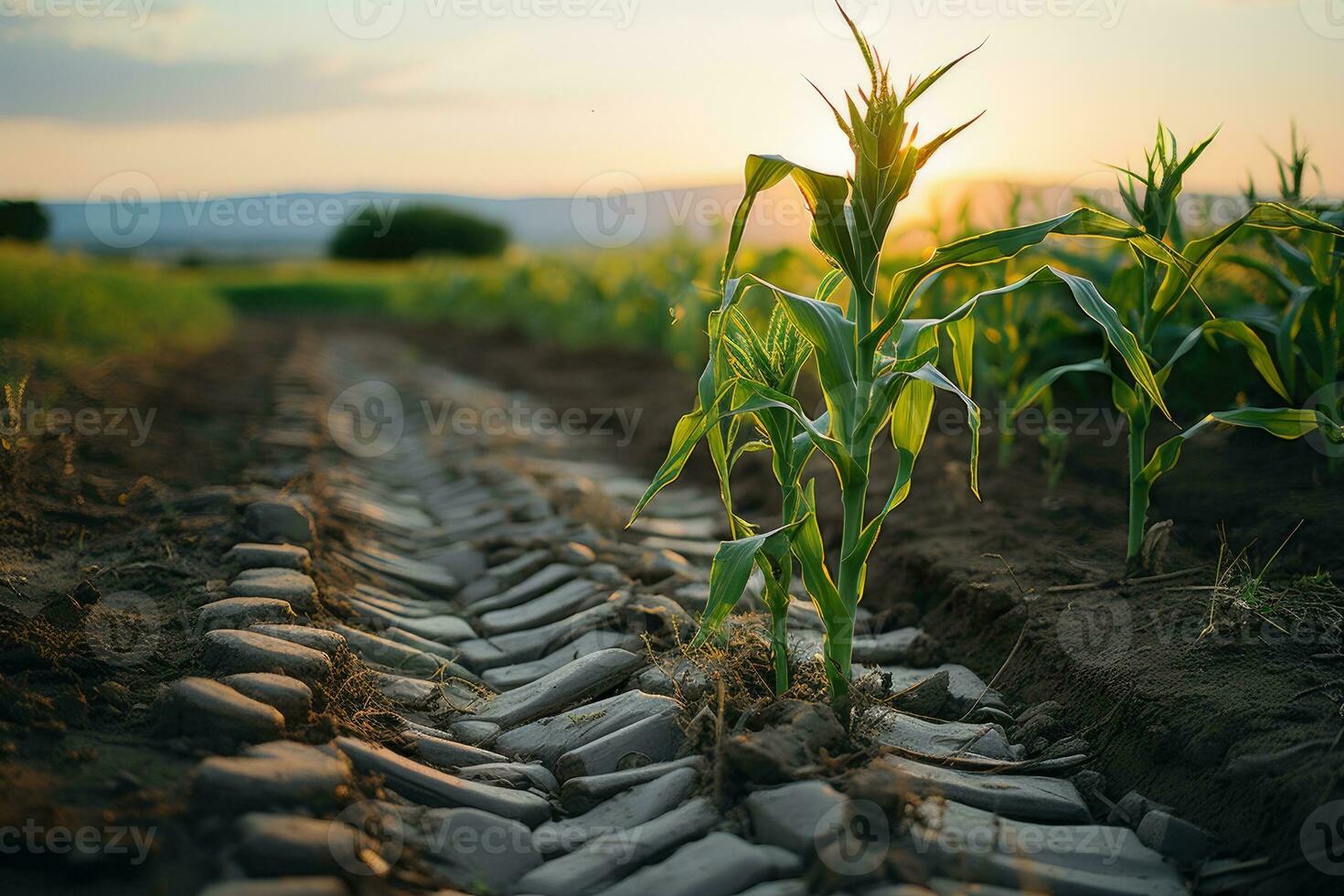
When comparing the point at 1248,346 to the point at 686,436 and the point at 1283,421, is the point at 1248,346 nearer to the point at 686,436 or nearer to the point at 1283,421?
the point at 1283,421

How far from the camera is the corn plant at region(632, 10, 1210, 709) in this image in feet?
6.60

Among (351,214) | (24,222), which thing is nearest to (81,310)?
(351,214)

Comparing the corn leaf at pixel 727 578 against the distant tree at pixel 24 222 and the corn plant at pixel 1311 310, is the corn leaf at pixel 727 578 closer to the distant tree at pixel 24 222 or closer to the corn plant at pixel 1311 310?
the corn plant at pixel 1311 310

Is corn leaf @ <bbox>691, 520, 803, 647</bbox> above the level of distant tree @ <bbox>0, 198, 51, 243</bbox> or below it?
below

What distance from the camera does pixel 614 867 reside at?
1823 millimetres

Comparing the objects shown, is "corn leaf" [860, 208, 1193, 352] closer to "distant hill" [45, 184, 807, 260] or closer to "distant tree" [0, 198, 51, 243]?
"distant hill" [45, 184, 807, 260]

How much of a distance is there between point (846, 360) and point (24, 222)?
1644cm

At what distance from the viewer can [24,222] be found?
14320 millimetres

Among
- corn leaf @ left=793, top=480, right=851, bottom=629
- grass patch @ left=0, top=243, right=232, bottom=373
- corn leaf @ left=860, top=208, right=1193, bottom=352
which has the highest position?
grass patch @ left=0, top=243, right=232, bottom=373

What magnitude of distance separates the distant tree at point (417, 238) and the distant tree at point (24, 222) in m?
35.8

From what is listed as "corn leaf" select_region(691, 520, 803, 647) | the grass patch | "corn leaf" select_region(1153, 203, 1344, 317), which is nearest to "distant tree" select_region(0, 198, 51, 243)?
the grass patch

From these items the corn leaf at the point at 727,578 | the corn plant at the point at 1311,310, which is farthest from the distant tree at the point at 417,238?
the corn leaf at the point at 727,578

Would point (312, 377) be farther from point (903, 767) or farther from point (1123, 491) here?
point (903, 767)

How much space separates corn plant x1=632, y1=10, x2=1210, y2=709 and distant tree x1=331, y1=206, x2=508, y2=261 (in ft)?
165
